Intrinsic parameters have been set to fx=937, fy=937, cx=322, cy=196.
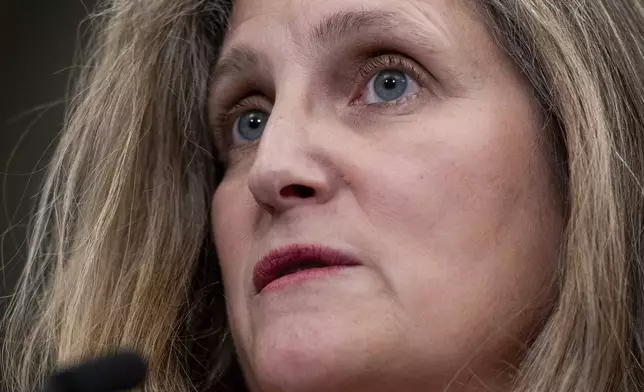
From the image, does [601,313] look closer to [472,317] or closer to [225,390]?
[472,317]

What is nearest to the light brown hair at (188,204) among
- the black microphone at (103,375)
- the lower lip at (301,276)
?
the lower lip at (301,276)

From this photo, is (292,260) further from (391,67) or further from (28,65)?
(28,65)

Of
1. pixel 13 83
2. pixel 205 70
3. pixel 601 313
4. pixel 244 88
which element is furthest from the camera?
pixel 13 83

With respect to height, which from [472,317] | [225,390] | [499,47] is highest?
[499,47]

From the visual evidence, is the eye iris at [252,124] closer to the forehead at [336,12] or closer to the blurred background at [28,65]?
the forehead at [336,12]

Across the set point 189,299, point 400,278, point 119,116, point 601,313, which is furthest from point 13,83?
point 601,313

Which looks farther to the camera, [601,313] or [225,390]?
[225,390]

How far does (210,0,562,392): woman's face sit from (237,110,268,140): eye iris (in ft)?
0.38

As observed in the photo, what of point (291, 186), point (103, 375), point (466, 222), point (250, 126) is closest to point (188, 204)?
point (250, 126)

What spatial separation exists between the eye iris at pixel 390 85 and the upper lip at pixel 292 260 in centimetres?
17

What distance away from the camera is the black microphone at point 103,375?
48 centimetres

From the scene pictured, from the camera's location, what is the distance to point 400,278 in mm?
784

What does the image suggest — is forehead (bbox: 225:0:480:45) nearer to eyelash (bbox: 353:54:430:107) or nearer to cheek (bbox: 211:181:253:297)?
eyelash (bbox: 353:54:430:107)

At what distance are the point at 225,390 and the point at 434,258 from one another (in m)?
0.37
